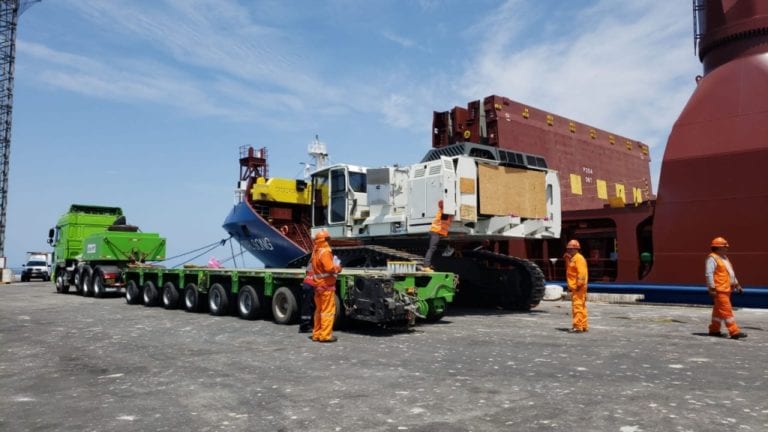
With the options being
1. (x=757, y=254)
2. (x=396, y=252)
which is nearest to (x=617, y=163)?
(x=757, y=254)

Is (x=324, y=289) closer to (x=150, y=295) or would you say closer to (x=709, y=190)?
(x=150, y=295)

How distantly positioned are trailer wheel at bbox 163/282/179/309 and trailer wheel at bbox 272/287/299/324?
465 centimetres

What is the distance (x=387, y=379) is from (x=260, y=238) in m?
16.0

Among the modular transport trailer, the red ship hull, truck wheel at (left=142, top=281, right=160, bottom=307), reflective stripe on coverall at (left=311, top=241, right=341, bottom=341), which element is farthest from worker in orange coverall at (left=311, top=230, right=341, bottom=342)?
the red ship hull

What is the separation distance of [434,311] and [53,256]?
21.5 meters

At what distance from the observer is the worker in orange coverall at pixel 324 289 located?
915 centimetres

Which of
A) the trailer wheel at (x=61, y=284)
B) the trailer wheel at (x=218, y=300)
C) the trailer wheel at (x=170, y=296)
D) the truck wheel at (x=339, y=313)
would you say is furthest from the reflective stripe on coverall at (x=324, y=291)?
the trailer wheel at (x=61, y=284)

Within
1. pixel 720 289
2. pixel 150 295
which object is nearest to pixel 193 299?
pixel 150 295

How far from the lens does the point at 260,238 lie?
70.8ft

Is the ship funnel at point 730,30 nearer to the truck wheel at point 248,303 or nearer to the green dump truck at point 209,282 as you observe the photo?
the green dump truck at point 209,282

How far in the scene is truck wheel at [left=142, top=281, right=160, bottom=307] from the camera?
52.6ft

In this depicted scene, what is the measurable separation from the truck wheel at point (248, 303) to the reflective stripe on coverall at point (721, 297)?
345 inches

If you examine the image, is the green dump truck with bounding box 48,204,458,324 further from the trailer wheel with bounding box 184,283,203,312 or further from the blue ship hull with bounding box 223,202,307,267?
the blue ship hull with bounding box 223,202,307,267

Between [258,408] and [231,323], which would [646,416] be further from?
[231,323]
